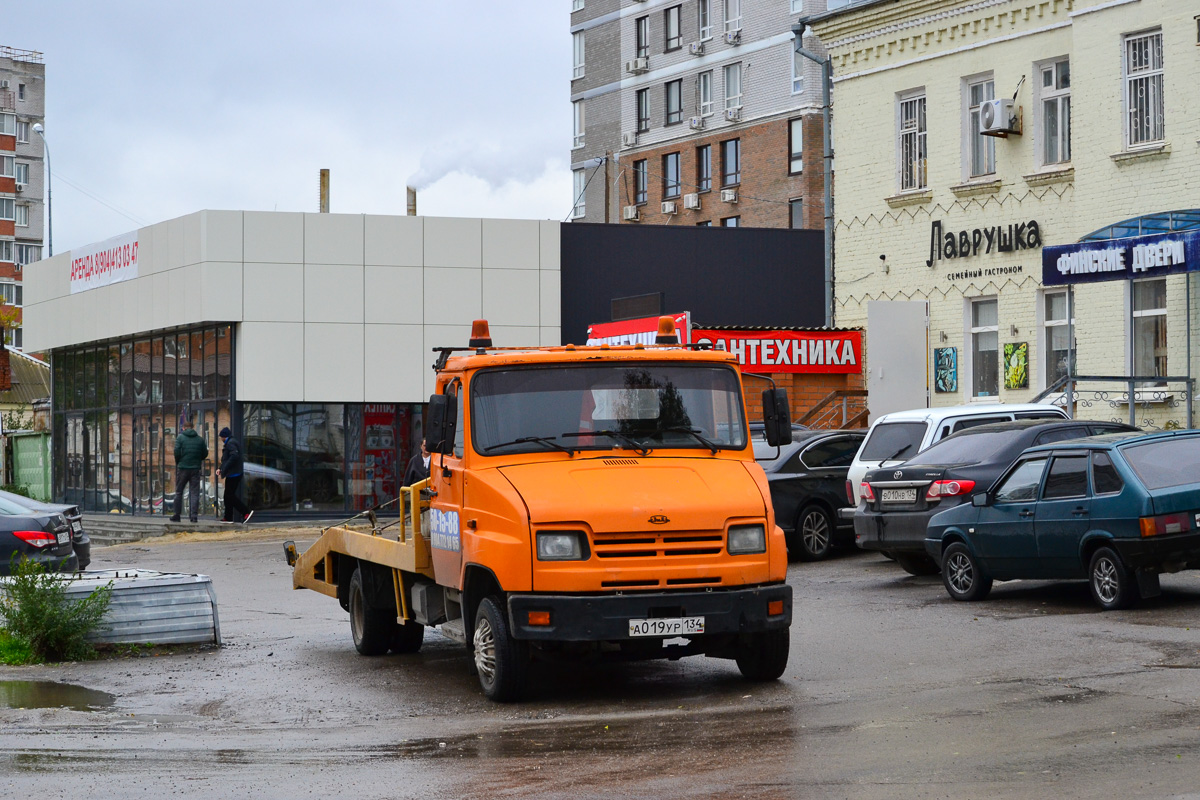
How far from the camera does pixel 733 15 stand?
60594 millimetres

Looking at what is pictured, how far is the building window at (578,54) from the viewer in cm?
6788

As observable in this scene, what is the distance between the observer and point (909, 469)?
54.5 ft

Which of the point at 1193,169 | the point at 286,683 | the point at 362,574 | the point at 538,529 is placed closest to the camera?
the point at 538,529

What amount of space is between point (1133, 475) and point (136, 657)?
864cm

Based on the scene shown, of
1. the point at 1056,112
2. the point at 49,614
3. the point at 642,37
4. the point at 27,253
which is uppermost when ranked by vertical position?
the point at 642,37

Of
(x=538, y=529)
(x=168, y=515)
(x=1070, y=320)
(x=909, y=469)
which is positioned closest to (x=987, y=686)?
(x=538, y=529)

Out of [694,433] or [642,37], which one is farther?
[642,37]

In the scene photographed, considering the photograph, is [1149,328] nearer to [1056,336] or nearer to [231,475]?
[1056,336]

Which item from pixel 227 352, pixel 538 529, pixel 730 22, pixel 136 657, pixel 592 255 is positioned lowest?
pixel 136 657

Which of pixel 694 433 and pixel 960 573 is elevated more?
pixel 694 433

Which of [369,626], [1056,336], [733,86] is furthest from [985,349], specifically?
[733,86]

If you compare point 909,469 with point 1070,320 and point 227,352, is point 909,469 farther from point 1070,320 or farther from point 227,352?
point 227,352

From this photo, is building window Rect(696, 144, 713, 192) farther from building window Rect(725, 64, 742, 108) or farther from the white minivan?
the white minivan

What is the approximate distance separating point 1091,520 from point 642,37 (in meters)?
53.5
